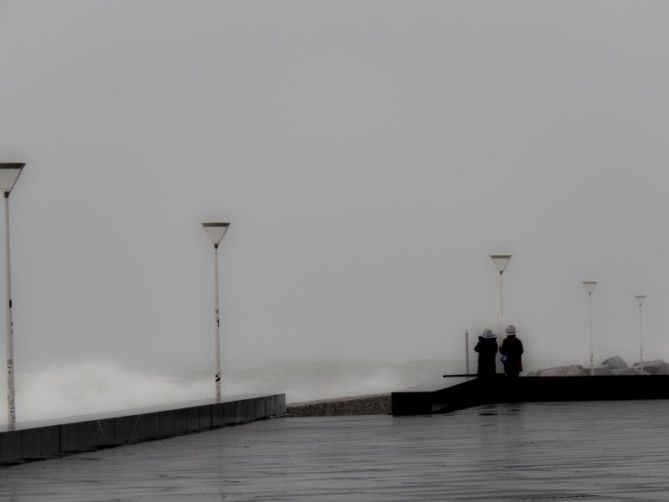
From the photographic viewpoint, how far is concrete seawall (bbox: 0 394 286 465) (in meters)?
19.5

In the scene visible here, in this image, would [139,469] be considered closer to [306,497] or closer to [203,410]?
[306,497]

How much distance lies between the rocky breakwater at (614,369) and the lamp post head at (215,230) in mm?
54035

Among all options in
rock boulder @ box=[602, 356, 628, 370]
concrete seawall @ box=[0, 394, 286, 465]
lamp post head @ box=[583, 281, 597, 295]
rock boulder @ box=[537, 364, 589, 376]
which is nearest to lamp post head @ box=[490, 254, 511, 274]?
concrete seawall @ box=[0, 394, 286, 465]

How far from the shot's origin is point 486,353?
1647 inches

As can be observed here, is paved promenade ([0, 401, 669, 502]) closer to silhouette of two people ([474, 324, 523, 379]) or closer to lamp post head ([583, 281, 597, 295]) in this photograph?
silhouette of two people ([474, 324, 523, 379])

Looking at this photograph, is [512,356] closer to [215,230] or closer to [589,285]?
[215,230]

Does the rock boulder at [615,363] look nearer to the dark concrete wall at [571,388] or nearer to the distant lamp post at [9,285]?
the dark concrete wall at [571,388]

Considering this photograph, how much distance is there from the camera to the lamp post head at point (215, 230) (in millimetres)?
35188

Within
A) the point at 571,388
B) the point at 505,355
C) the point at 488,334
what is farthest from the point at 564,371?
the point at 571,388

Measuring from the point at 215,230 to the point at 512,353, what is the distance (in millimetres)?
9837

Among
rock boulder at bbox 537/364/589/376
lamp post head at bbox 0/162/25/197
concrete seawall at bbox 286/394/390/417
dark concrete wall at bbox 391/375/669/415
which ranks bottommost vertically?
concrete seawall at bbox 286/394/390/417

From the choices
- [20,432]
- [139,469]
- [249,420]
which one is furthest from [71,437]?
[249,420]

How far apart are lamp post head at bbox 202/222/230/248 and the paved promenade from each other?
791cm

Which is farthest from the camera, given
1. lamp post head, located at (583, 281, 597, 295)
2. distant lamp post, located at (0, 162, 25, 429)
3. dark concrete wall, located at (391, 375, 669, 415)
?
lamp post head, located at (583, 281, 597, 295)
